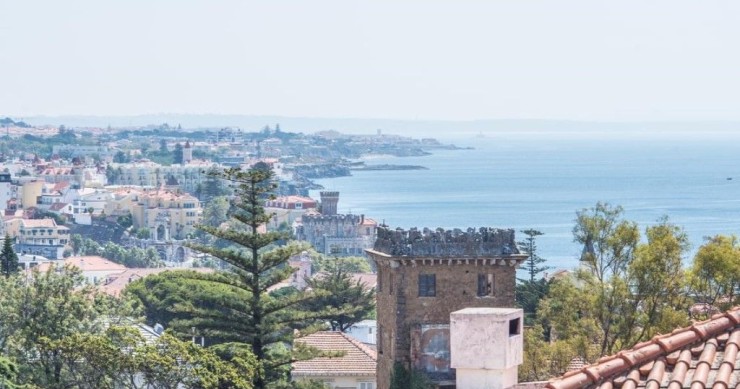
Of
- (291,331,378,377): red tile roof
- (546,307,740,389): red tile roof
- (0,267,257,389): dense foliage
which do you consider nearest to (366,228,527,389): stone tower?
(0,267,257,389): dense foliage

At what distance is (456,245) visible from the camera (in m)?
36.6

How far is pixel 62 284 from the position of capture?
1528 inches

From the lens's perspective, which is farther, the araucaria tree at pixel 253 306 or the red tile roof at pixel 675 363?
the araucaria tree at pixel 253 306

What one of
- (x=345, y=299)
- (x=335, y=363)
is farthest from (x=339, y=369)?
(x=345, y=299)

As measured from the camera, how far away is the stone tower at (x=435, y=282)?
3594 cm

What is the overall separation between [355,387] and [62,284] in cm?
858

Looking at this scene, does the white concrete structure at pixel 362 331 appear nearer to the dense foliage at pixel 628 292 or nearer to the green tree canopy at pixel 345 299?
the green tree canopy at pixel 345 299

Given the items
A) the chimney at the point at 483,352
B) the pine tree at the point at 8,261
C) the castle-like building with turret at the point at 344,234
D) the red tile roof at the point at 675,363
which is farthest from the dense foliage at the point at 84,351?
the castle-like building with turret at the point at 344,234

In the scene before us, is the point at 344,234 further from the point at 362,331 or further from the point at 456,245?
the point at 456,245

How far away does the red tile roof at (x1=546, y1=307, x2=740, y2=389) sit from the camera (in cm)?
757

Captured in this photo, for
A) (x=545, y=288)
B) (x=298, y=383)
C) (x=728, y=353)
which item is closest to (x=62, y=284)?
(x=298, y=383)

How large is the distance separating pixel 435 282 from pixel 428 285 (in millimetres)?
153

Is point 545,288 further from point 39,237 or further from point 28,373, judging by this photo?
point 39,237

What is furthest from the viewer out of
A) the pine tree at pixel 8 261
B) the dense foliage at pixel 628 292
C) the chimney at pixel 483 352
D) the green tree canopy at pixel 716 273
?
the pine tree at pixel 8 261
